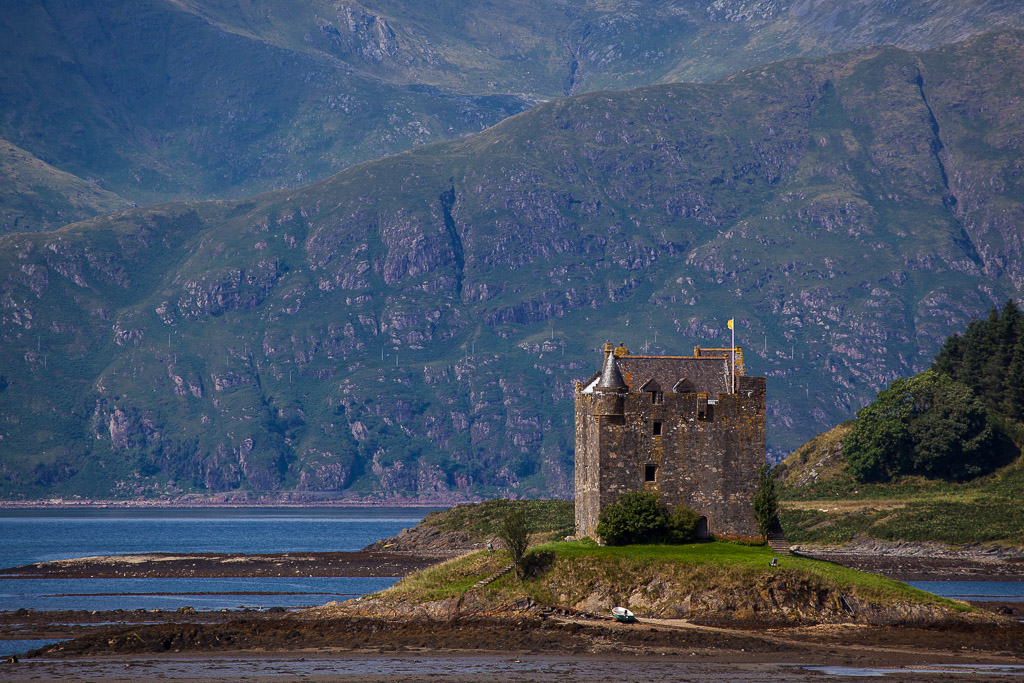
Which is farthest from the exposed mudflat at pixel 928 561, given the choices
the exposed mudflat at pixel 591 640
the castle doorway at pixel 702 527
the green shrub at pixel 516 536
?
the green shrub at pixel 516 536

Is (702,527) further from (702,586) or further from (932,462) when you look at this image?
(932,462)

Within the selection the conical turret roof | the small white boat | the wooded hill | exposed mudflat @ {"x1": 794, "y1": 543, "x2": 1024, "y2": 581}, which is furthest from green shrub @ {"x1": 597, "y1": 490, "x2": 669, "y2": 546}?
the wooded hill

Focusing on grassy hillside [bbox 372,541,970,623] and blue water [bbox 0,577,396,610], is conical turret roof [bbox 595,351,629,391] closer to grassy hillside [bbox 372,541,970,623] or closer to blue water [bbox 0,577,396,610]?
grassy hillside [bbox 372,541,970,623]

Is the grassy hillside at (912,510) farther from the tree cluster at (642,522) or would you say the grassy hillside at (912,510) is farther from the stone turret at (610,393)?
the stone turret at (610,393)

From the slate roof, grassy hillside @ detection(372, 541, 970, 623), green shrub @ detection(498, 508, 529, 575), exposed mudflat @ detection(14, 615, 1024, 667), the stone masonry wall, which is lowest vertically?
exposed mudflat @ detection(14, 615, 1024, 667)

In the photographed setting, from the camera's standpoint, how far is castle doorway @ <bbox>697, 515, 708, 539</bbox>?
66994 millimetres

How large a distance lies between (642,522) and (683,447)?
4835 millimetres

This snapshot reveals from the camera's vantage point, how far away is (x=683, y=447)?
67125 mm

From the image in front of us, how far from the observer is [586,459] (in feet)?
232

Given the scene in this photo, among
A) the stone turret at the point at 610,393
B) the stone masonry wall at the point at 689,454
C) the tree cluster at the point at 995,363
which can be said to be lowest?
Result: the stone masonry wall at the point at 689,454

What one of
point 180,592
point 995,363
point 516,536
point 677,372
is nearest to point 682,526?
point 677,372

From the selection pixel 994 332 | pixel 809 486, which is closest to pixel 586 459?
pixel 809 486

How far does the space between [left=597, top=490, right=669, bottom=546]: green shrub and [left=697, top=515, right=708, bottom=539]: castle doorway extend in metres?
2.03

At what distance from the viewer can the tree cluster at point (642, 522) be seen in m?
65.6
